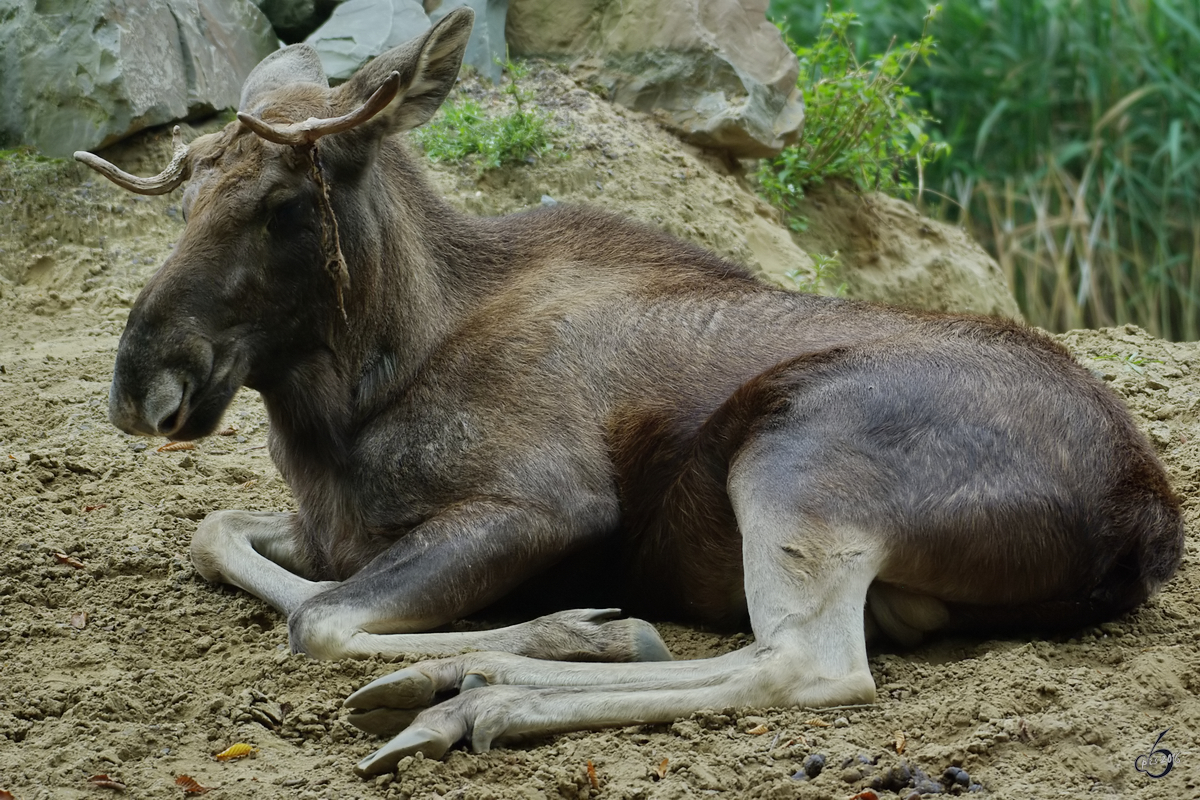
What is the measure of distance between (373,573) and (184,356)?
969mm

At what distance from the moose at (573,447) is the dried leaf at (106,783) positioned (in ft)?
2.16

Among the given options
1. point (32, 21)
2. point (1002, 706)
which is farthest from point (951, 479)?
point (32, 21)

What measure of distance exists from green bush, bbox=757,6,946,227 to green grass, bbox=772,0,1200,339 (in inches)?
99.8

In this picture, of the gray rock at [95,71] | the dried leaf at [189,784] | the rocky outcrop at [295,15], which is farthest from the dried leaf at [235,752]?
the rocky outcrop at [295,15]

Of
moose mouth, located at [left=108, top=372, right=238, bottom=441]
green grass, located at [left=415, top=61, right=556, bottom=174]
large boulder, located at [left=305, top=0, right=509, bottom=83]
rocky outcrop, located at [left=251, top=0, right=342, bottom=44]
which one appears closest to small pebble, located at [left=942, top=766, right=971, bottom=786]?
moose mouth, located at [left=108, top=372, right=238, bottom=441]

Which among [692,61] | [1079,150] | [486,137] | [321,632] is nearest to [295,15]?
[486,137]

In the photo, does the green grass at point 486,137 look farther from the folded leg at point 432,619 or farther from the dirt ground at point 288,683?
the folded leg at point 432,619

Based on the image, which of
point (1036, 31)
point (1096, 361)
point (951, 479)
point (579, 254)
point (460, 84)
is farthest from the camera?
point (1036, 31)

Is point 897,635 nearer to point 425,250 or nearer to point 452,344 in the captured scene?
point 452,344

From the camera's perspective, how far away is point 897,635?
15.3 feet

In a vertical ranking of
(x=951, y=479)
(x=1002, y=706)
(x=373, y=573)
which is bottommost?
(x=373, y=573)

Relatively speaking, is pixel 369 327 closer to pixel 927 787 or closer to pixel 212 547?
pixel 212 547

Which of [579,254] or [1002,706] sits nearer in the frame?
[1002,706]

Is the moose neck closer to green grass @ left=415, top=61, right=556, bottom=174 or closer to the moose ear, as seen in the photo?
the moose ear
